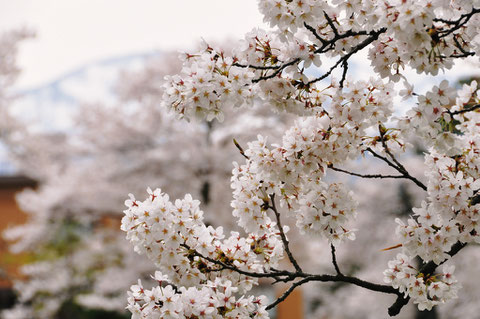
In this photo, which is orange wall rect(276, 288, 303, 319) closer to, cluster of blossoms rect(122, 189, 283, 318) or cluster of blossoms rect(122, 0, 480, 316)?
cluster of blossoms rect(122, 189, 283, 318)

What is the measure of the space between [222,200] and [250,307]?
997 cm

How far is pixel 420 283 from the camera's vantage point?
244cm

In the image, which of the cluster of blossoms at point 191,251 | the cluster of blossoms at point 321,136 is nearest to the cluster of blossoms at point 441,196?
the cluster of blossoms at point 321,136

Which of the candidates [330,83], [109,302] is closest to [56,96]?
[109,302]

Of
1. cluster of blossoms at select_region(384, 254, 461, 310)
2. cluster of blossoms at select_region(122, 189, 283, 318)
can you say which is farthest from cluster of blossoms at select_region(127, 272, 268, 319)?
cluster of blossoms at select_region(384, 254, 461, 310)

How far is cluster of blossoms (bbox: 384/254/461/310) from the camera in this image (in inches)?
95.7

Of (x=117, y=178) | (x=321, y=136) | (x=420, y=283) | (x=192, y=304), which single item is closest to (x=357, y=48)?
(x=321, y=136)

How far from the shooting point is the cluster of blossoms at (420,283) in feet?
7.98

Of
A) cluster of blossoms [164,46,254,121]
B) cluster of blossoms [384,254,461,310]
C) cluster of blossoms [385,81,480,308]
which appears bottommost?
cluster of blossoms [384,254,461,310]

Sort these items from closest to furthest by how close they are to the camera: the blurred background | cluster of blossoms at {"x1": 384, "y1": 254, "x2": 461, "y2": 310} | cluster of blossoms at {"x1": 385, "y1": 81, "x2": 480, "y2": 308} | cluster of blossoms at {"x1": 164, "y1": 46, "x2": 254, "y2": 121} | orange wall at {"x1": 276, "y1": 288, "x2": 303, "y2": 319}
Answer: cluster of blossoms at {"x1": 385, "y1": 81, "x2": 480, "y2": 308}, cluster of blossoms at {"x1": 164, "y1": 46, "x2": 254, "y2": 121}, cluster of blossoms at {"x1": 384, "y1": 254, "x2": 461, "y2": 310}, the blurred background, orange wall at {"x1": 276, "y1": 288, "x2": 303, "y2": 319}

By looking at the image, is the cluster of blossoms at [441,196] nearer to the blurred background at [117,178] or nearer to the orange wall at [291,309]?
the blurred background at [117,178]

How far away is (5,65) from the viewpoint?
1064cm

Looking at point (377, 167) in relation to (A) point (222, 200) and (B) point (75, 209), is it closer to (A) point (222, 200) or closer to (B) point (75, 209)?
(A) point (222, 200)

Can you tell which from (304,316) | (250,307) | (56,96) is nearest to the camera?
(250,307)
